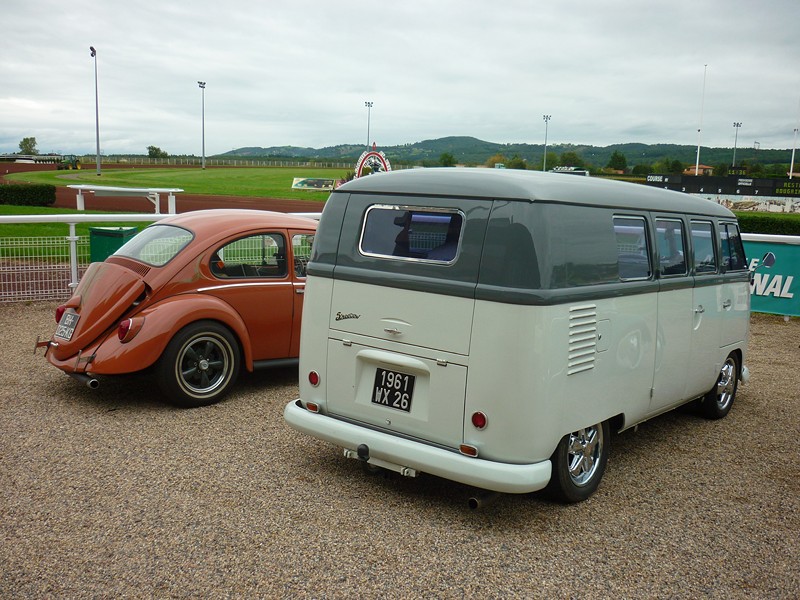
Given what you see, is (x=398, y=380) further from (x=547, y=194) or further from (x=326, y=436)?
(x=547, y=194)

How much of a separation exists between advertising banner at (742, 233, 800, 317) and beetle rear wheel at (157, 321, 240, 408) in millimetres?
9241

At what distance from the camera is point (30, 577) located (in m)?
3.70

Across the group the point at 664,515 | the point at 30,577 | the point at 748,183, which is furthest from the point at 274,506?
the point at 748,183

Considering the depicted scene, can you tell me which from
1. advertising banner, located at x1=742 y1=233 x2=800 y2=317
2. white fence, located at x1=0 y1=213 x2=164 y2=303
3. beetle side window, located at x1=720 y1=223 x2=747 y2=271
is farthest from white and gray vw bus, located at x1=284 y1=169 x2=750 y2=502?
advertising banner, located at x1=742 y1=233 x2=800 y2=317

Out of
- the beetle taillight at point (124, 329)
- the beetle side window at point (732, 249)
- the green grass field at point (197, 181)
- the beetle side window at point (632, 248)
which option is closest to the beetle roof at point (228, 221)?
the beetle taillight at point (124, 329)

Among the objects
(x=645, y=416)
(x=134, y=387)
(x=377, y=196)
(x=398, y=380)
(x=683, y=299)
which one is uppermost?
(x=377, y=196)

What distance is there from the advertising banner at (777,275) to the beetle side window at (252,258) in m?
8.61

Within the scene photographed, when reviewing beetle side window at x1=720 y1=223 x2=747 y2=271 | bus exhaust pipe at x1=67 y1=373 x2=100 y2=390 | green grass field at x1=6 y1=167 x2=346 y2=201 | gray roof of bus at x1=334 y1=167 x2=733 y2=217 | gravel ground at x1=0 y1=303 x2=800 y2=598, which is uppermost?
gray roof of bus at x1=334 y1=167 x2=733 y2=217

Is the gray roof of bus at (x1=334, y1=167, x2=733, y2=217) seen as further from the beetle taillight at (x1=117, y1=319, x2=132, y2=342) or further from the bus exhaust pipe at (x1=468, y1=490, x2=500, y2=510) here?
the beetle taillight at (x1=117, y1=319, x2=132, y2=342)

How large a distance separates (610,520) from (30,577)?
3354 mm

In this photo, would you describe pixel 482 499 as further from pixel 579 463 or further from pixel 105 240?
pixel 105 240

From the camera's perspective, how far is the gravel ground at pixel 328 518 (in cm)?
379

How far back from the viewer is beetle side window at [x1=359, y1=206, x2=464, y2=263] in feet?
14.7

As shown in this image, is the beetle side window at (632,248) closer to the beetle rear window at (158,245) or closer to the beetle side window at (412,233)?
the beetle side window at (412,233)
